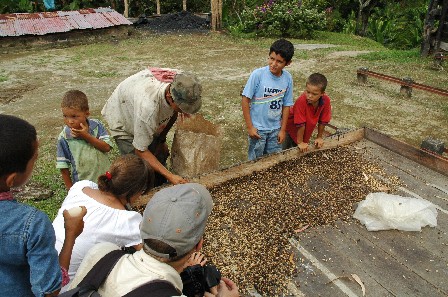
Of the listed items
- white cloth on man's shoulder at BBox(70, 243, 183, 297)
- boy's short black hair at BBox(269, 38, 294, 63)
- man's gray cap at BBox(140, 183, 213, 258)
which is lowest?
white cloth on man's shoulder at BBox(70, 243, 183, 297)

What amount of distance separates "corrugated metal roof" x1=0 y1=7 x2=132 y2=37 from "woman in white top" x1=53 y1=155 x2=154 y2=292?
12582 millimetres

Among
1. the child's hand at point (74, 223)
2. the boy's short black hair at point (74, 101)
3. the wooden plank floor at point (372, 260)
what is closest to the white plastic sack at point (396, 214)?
the wooden plank floor at point (372, 260)

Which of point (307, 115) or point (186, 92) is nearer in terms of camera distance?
point (186, 92)

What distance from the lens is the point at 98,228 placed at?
2094mm

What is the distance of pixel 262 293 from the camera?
2.52 metres

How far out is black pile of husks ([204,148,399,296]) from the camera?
8.94 feet

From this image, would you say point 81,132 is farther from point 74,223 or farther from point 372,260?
point 372,260

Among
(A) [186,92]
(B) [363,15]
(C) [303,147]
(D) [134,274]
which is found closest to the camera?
(D) [134,274]

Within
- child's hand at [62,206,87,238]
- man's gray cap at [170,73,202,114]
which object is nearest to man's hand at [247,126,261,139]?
man's gray cap at [170,73,202,114]

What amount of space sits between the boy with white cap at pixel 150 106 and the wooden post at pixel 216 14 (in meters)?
13.1

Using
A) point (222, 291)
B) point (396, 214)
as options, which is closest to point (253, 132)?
point (396, 214)

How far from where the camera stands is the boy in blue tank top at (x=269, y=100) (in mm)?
4031

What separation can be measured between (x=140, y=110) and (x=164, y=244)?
1812mm

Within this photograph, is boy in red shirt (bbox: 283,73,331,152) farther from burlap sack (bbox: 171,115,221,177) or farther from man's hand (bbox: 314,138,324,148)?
burlap sack (bbox: 171,115,221,177)
